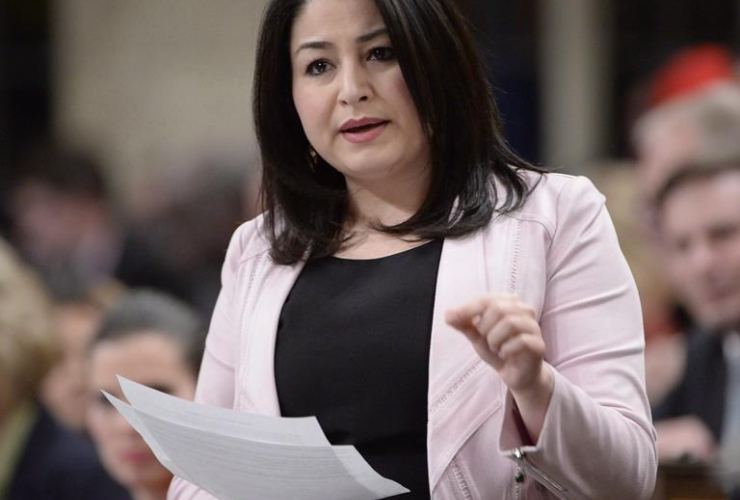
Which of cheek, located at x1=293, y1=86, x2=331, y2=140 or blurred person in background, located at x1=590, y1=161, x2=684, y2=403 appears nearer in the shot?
cheek, located at x1=293, y1=86, x2=331, y2=140

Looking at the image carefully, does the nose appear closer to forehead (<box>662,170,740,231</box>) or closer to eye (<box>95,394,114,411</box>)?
eye (<box>95,394,114,411</box>)

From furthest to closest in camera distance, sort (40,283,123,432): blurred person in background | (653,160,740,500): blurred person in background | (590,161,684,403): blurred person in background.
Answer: (590,161,684,403): blurred person in background
(40,283,123,432): blurred person in background
(653,160,740,500): blurred person in background

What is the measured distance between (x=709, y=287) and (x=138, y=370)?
59.6 inches

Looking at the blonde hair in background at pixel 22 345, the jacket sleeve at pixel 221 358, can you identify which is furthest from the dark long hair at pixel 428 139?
the blonde hair in background at pixel 22 345

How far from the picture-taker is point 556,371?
1810 mm

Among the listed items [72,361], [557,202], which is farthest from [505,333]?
[72,361]

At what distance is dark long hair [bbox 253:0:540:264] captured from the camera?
2.00 m

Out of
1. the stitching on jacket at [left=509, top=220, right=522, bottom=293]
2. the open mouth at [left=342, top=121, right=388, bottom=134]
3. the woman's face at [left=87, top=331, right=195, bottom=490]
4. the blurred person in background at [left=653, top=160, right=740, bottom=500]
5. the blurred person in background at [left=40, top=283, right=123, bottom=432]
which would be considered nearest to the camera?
the stitching on jacket at [left=509, top=220, right=522, bottom=293]

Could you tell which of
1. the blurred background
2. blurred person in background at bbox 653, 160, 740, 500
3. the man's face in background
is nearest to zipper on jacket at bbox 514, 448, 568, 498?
blurred person in background at bbox 653, 160, 740, 500

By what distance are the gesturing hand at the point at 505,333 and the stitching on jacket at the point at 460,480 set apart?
0.19 metres

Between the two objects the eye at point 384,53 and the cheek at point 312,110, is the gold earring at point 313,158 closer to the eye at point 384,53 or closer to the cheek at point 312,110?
the cheek at point 312,110

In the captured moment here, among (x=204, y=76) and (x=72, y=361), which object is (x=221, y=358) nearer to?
(x=72, y=361)

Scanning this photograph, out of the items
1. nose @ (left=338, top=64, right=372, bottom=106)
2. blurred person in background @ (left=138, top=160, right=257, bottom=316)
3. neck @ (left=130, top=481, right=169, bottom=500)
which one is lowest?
blurred person in background @ (left=138, top=160, right=257, bottom=316)

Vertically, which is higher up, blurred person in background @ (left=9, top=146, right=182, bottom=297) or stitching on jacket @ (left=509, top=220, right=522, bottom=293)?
stitching on jacket @ (left=509, top=220, right=522, bottom=293)
